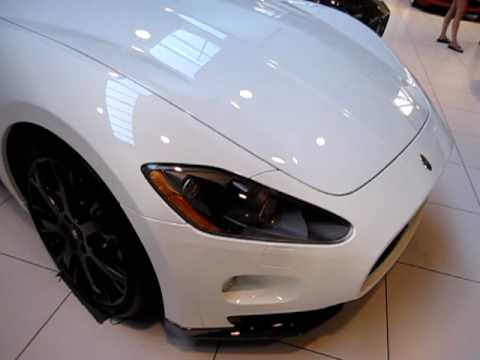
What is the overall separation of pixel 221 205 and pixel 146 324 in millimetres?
535

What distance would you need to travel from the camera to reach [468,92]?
336 centimetres

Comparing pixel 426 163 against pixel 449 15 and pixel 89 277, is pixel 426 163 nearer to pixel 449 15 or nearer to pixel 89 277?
pixel 89 277

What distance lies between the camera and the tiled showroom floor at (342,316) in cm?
109

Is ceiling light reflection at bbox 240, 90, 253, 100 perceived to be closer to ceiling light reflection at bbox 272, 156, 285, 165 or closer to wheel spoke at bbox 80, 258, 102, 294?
ceiling light reflection at bbox 272, 156, 285, 165

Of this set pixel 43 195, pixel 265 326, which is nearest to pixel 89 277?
pixel 43 195

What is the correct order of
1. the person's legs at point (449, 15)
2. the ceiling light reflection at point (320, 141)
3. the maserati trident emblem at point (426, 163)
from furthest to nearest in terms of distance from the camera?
the person's legs at point (449, 15) → the maserati trident emblem at point (426, 163) → the ceiling light reflection at point (320, 141)

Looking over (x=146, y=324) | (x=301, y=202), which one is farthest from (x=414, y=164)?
(x=146, y=324)

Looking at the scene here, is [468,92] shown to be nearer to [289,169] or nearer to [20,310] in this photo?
[289,169]

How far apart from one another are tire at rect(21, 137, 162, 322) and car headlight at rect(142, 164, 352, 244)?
16 centimetres

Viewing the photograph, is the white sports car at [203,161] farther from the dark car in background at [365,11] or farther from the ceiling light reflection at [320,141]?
the dark car in background at [365,11]

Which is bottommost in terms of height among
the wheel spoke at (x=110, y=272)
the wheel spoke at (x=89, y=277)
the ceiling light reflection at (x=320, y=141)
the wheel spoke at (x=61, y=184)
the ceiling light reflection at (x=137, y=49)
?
the wheel spoke at (x=89, y=277)

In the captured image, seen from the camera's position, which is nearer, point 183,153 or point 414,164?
point 183,153

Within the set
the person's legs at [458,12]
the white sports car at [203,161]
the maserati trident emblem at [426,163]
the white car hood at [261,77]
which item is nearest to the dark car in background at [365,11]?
the white car hood at [261,77]

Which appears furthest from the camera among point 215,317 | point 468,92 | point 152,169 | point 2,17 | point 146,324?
point 468,92
